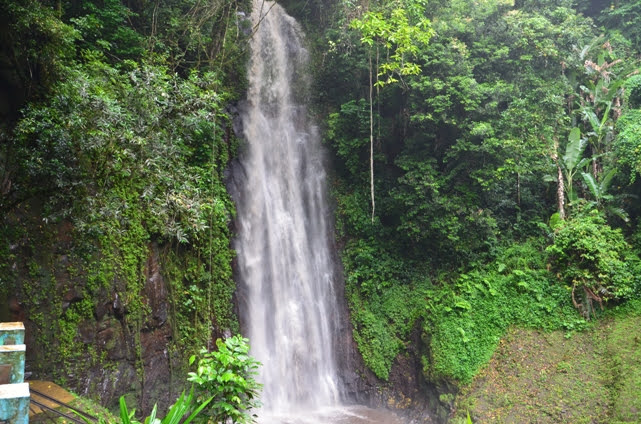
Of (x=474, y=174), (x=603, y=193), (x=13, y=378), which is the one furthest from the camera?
(x=474, y=174)

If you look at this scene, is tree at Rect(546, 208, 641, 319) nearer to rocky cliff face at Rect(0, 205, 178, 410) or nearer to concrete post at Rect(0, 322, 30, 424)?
rocky cliff face at Rect(0, 205, 178, 410)

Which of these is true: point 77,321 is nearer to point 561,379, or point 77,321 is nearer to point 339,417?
point 339,417

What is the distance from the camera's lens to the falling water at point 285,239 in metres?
10.6

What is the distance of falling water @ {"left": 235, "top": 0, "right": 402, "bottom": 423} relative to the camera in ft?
34.7

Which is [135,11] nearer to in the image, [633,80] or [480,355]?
[480,355]

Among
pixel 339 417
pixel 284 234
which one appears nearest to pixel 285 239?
pixel 284 234

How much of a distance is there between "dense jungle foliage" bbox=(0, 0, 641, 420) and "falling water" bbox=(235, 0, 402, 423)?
674 millimetres

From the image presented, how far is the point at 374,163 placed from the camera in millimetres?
13125

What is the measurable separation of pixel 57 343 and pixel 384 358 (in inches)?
300

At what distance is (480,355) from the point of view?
9.84m

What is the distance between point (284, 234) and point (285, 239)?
0.14 metres

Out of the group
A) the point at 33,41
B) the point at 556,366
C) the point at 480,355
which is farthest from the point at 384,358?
the point at 33,41

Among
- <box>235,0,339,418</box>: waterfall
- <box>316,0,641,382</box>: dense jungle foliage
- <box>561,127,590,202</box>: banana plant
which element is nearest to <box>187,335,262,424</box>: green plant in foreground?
<box>235,0,339,418</box>: waterfall

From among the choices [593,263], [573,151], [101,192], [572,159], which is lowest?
[593,263]
